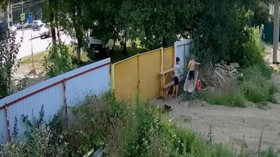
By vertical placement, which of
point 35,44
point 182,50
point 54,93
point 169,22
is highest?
point 169,22

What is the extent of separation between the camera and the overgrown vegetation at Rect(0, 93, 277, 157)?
20.6 ft

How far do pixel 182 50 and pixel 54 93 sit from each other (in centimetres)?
800

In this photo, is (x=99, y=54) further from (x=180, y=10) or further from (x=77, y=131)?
(x=77, y=131)

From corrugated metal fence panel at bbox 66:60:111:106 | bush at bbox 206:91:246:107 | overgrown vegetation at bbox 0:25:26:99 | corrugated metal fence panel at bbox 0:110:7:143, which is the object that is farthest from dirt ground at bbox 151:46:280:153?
corrugated metal fence panel at bbox 0:110:7:143

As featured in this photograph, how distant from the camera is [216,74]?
47.1 ft

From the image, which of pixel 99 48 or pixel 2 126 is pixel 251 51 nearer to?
pixel 99 48

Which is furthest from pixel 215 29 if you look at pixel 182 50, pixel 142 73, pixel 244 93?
pixel 142 73

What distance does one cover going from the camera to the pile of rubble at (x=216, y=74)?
13948 millimetres

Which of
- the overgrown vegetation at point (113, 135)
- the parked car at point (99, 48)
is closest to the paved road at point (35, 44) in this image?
the parked car at point (99, 48)

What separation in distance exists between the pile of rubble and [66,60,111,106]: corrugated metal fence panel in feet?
17.4

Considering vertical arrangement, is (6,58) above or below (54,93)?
above

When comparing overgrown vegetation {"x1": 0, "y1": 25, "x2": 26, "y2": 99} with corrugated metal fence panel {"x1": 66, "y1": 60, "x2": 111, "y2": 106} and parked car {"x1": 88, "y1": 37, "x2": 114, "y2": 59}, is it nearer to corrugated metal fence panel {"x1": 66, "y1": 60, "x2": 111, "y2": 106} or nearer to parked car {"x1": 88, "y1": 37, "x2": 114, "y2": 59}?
corrugated metal fence panel {"x1": 66, "y1": 60, "x2": 111, "y2": 106}

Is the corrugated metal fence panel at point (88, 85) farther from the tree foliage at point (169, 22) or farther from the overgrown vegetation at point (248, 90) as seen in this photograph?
the tree foliage at point (169, 22)

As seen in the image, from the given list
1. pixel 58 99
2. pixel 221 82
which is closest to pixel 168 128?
pixel 58 99
